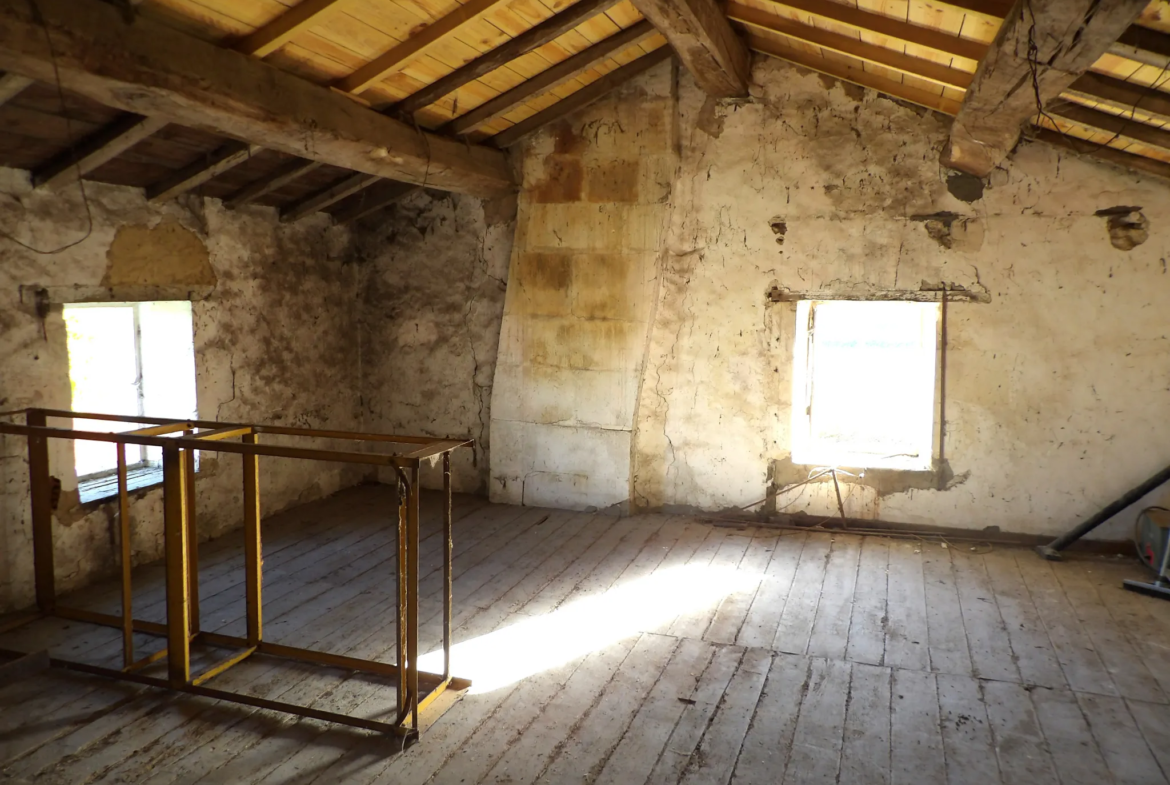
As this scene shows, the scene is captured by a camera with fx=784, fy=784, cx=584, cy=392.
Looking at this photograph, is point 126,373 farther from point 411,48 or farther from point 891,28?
point 891,28

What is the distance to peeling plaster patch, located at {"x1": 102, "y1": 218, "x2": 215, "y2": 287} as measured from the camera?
4.64 meters

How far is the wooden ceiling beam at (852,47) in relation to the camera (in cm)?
409

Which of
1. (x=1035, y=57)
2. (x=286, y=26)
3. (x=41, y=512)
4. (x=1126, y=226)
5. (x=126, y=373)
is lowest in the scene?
(x=41, y=512)

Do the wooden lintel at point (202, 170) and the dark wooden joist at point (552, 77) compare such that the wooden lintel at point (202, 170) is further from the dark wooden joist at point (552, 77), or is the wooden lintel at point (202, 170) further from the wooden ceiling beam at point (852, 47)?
the wooden ceiling beam at point (852, 47)

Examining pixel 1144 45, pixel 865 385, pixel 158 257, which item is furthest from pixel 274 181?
pixel 865 385

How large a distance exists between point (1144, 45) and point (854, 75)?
99.2 inches

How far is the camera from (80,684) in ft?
11.0

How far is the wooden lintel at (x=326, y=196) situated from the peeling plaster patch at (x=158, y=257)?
0.81 metres

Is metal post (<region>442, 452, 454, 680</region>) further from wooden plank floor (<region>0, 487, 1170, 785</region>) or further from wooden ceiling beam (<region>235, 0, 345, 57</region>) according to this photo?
wooden ceiling beam (<region>235, 0, 345, 57</region>)

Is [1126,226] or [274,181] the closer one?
[1126,226]

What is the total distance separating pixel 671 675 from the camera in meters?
3.50

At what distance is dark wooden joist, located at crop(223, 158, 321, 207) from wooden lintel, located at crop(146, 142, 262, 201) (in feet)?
1.16

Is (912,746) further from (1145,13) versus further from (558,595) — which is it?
(1145,13)

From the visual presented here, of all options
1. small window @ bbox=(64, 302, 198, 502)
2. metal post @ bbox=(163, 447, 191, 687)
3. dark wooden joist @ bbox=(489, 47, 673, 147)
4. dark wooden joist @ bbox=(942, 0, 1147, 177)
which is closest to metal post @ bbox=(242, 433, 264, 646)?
metal post @ bbox=(163, 447, 191, 687)
